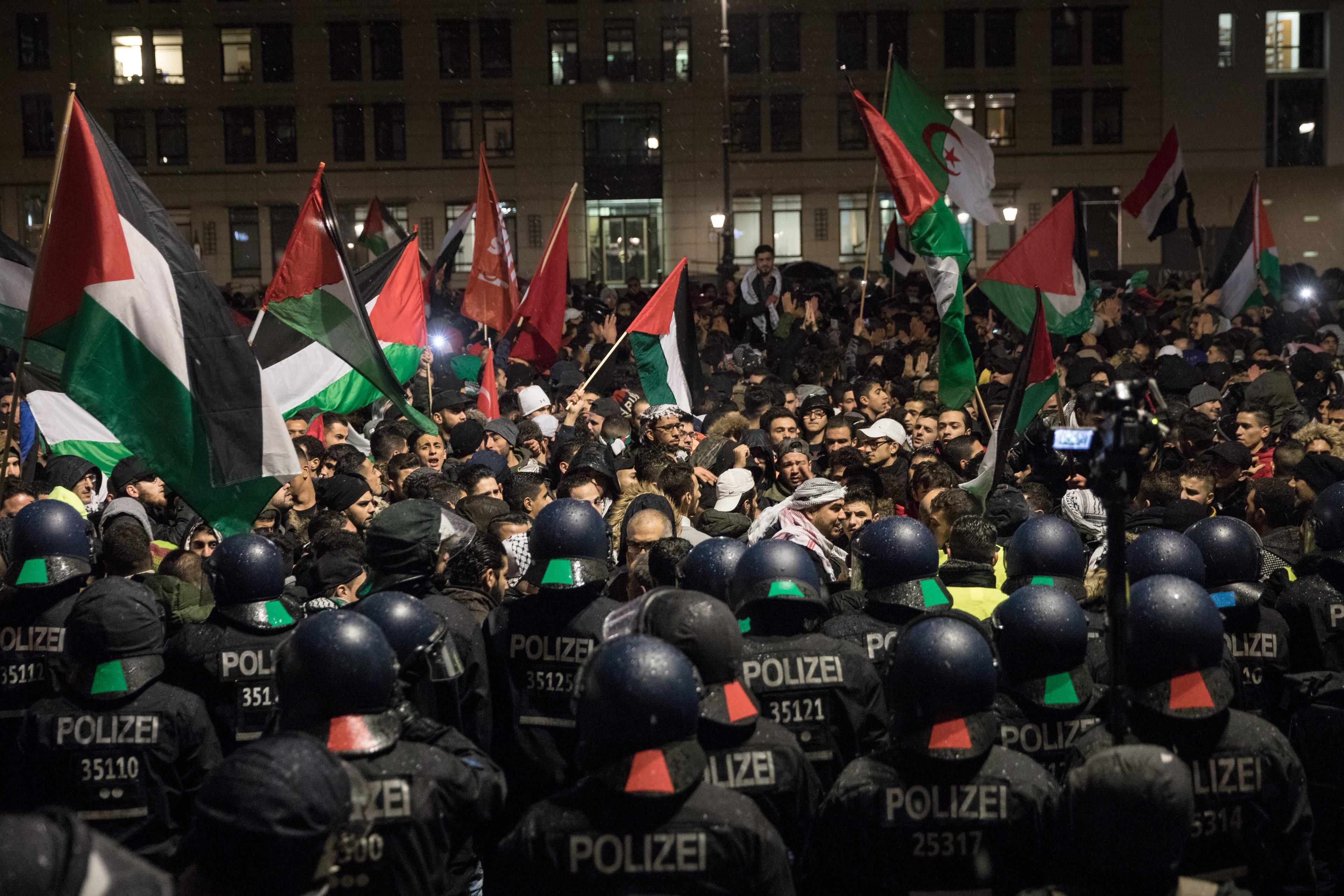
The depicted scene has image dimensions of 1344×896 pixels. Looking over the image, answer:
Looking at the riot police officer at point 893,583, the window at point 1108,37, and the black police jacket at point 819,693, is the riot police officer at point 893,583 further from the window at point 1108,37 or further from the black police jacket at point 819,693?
the window at point 1108,37

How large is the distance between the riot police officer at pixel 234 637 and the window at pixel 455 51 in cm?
4281

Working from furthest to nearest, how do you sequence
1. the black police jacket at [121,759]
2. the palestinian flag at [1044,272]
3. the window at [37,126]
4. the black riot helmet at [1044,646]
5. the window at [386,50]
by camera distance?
the window at [37,126]
the window at [386,50]
the palestinian flag at [1044,272]
the black police jacket at [121,759]
the black riot helmet at [1044,646]

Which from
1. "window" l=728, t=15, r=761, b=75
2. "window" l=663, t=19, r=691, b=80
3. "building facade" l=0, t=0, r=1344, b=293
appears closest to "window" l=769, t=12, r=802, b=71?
"building facade" l=0, t=0, r=1344, b=293

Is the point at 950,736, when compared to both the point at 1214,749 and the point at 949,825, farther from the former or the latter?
the point at 1214,749

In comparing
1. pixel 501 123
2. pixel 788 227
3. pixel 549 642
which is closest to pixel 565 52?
pixel 501 123

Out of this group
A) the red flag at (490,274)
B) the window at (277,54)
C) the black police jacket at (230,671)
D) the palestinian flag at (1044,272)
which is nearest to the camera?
the black police jacket at (230,671)

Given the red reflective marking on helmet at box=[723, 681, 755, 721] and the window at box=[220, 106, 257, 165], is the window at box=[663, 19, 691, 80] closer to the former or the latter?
the window at box=[220, 106, 257, 165]

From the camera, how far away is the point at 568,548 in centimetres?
534

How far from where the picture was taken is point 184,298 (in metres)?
6.51

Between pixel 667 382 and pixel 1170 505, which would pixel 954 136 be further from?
pixel 1170 505

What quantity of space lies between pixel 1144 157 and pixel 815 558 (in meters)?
43.6

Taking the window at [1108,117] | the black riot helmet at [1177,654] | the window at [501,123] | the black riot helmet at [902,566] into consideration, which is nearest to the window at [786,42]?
the window at [501,123]

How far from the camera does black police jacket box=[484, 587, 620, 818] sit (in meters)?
5.31

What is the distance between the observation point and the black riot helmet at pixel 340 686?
3.77 m
